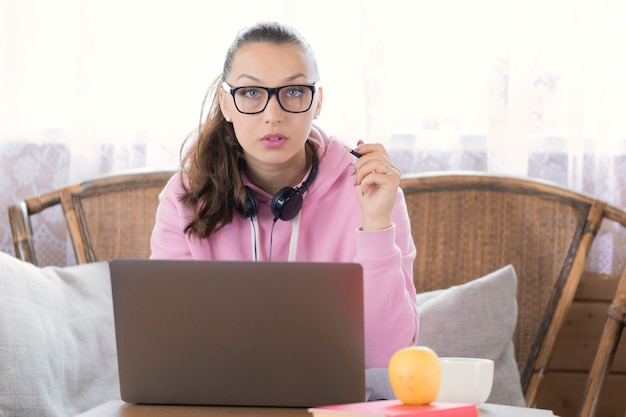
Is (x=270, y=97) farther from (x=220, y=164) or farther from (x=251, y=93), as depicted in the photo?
(x=220, y=164)

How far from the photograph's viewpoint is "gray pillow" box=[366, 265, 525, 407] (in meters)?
1.90

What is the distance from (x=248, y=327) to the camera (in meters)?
1.01

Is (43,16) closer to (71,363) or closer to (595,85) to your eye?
(71,363)

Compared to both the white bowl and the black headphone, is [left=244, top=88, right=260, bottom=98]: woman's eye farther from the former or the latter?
the white bowl

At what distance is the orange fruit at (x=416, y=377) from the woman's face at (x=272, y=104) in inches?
24.3

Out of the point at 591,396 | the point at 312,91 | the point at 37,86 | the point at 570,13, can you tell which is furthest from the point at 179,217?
the point at 570,13

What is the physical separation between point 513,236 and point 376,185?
28.4 inches

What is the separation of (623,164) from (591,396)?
556 millimetres

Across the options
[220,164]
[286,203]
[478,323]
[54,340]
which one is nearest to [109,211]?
[54,340]

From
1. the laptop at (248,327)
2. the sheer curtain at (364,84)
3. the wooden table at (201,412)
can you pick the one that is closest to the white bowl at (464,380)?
the wooden table at (201,412)

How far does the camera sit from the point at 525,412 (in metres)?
1.08

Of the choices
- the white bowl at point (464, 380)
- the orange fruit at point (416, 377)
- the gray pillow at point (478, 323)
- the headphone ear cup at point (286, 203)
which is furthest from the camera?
the gray pillow at point (478, 323)

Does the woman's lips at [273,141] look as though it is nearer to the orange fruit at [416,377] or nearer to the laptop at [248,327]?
the laptop at [248,327]

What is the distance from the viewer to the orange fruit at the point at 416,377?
917 millimetres
